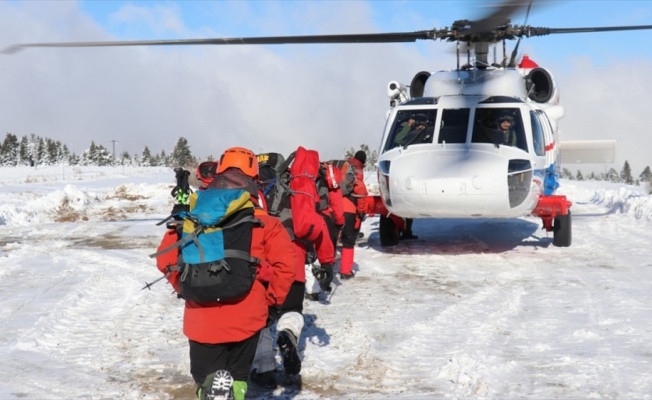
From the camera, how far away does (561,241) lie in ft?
36.4

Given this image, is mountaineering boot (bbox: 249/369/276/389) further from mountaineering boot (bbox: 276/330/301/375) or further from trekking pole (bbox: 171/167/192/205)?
trekking pole (bbox: 171/167/192/205)

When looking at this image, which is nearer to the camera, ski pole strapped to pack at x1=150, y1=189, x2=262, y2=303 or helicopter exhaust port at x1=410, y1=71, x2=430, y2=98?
ski pole strapped to pack at x1=150, y1=189, x2=262, y2=303

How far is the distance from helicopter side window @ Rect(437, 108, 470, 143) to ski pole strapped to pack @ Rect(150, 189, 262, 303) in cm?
706

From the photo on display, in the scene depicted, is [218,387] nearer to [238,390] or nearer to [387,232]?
[238,390]

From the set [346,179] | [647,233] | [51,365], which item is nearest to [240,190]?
[51,365]

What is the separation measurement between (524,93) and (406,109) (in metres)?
2.31

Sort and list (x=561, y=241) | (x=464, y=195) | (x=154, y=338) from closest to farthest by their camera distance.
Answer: (x=154, y=338)
(x=464, y=195)
(x=561, y=241)

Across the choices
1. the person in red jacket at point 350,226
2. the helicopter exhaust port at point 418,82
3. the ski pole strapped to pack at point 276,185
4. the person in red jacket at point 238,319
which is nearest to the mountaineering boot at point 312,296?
the person in red jacket at point 350,226

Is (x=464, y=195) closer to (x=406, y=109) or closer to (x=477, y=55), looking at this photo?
→ (x=406, y=109)

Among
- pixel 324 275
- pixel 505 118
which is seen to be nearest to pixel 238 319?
pixel 324 275

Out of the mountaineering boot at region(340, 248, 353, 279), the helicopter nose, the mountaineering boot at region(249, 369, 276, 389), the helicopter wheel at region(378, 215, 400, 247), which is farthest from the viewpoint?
the helicopter wheel at region(378, 215, 400, 247)

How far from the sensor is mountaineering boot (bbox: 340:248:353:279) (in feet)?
28.7

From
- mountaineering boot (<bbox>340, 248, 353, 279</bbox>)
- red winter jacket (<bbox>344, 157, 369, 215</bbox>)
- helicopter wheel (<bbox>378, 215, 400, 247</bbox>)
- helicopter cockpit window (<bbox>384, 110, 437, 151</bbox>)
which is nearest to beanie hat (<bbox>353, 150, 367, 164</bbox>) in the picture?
red winter jacket (<bbox>344, 157, 369, 215</bbox>)

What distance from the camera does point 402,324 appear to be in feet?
21.1
